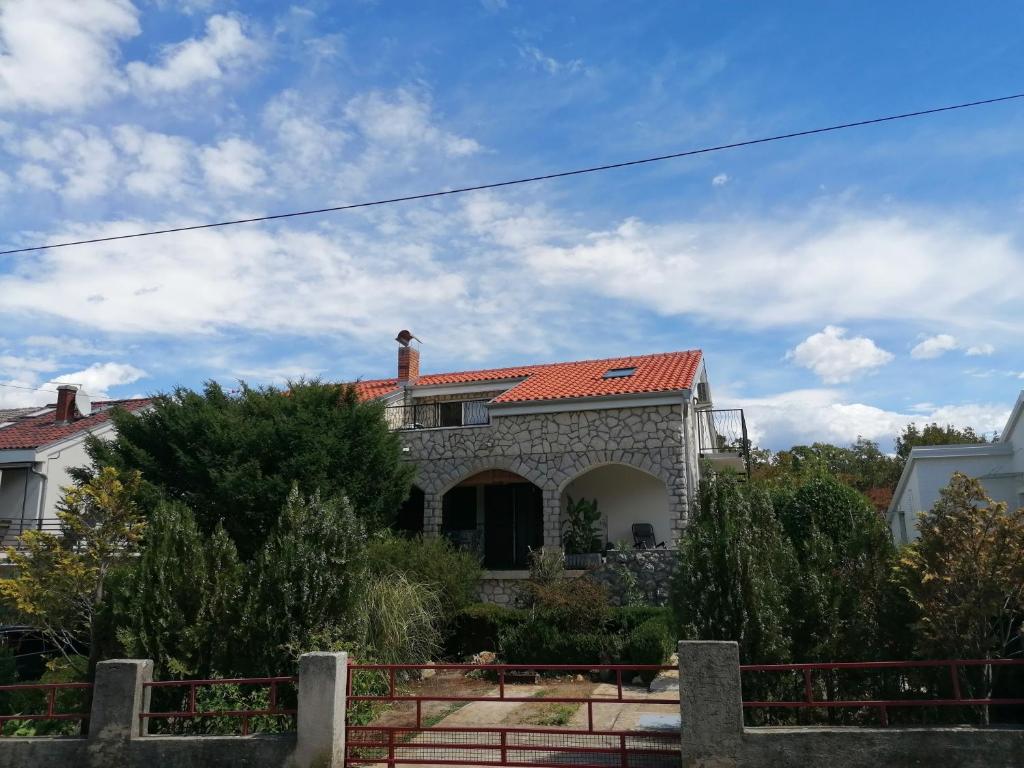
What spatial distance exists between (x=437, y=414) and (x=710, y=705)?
14.9 m

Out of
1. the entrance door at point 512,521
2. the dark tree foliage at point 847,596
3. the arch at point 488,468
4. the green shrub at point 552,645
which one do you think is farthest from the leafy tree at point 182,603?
the entrance door at point 512,521

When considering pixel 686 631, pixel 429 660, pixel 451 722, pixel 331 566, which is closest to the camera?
pixel 686 631

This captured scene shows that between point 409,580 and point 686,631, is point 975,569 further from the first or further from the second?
point 409,580

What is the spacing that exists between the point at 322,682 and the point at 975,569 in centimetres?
610

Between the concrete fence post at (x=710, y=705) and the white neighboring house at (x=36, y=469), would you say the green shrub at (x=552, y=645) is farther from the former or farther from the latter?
the white neighboring house at (x=36, y=469)

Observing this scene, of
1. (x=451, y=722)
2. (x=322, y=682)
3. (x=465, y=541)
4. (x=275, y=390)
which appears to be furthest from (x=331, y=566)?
(x=465, y=541)

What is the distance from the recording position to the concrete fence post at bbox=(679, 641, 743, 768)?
21.5ft

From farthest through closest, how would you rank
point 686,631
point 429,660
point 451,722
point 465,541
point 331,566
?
point 465,541 < point 429,660 < point 451,722 < point 331,566 < point 686,631

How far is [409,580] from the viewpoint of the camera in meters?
14.2

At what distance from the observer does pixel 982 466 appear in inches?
650

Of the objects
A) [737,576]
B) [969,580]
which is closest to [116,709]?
[737,576]

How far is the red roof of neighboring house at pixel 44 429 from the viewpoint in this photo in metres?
22.2

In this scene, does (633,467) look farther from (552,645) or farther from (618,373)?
(552,645)

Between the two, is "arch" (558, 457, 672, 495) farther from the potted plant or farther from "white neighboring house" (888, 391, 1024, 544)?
"white neighboring house" (888, 391, 1024, 544)
